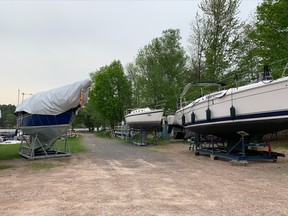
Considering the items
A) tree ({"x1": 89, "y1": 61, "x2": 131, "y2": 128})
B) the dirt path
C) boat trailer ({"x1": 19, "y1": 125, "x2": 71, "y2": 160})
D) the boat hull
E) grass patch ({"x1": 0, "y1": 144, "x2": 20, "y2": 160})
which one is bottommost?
the dirt path

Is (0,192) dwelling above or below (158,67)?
below

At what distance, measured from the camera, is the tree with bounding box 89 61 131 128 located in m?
43.6

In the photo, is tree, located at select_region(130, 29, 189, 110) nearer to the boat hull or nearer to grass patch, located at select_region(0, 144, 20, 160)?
grass patch, located at select_region(0, 144, 20, 160)

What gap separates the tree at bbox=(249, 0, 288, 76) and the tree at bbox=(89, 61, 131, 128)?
2537 centimetres

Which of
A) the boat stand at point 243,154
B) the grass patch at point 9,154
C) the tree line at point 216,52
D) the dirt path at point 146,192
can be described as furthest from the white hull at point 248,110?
the grass patch at point 9,154

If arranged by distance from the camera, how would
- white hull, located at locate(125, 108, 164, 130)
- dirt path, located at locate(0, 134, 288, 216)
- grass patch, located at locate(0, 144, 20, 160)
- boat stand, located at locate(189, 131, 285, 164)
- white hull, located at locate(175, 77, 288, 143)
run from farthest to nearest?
white hull, located at locate(125, 108, 164, 130), grass patch, located at locate(0, 144, 20, 160), boat stand, located at locate(189, 131, 285, 164), white hull, located at locate(175, 77, 288, 143), dirt path, located at locate(0, 134, 288, 216)

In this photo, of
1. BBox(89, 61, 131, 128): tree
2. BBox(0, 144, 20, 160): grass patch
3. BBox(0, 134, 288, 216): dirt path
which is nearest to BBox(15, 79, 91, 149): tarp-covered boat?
BBox(0, 144, 20, 160): grass patch

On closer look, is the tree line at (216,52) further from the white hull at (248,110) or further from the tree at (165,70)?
the white hull at (248,110)

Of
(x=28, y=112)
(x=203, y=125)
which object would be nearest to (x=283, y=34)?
(x=203, y=125)

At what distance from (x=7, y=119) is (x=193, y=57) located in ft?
228

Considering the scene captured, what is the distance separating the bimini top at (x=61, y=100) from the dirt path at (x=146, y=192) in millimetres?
4355

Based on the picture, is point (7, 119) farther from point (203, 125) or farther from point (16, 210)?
point (16, 210)

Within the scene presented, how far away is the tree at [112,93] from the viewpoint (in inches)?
1718

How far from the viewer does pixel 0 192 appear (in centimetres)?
645
